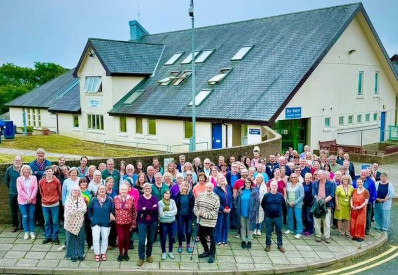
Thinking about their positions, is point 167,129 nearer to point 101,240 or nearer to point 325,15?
point 325,15

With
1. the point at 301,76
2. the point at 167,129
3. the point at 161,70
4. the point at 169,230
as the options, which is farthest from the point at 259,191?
the point at 161,70

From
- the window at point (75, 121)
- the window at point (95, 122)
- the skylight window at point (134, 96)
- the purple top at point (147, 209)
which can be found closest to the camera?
the purple top at point (147, 209)

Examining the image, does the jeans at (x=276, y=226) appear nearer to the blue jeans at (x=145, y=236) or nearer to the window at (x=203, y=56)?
the blue jeans at (x=145, y=236)

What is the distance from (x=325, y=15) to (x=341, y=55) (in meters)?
2.85

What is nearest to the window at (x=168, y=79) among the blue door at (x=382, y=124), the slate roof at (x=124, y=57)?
the slate roof at (x=124, y=57)

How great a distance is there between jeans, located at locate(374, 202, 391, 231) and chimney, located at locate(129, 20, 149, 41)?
3383 cm

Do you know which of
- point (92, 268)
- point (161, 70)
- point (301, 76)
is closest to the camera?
point (92, 268)

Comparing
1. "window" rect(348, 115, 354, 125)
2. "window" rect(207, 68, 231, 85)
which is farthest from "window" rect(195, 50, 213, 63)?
"window" rect(348, 115, 354, 125)

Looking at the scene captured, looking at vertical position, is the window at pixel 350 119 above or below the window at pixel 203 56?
below

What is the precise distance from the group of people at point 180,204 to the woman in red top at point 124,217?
2cm

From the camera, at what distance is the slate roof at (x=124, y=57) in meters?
30.2

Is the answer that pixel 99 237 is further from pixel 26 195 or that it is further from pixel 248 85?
pixel 248 85

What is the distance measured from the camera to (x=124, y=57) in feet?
103

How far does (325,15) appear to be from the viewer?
89.4ft
